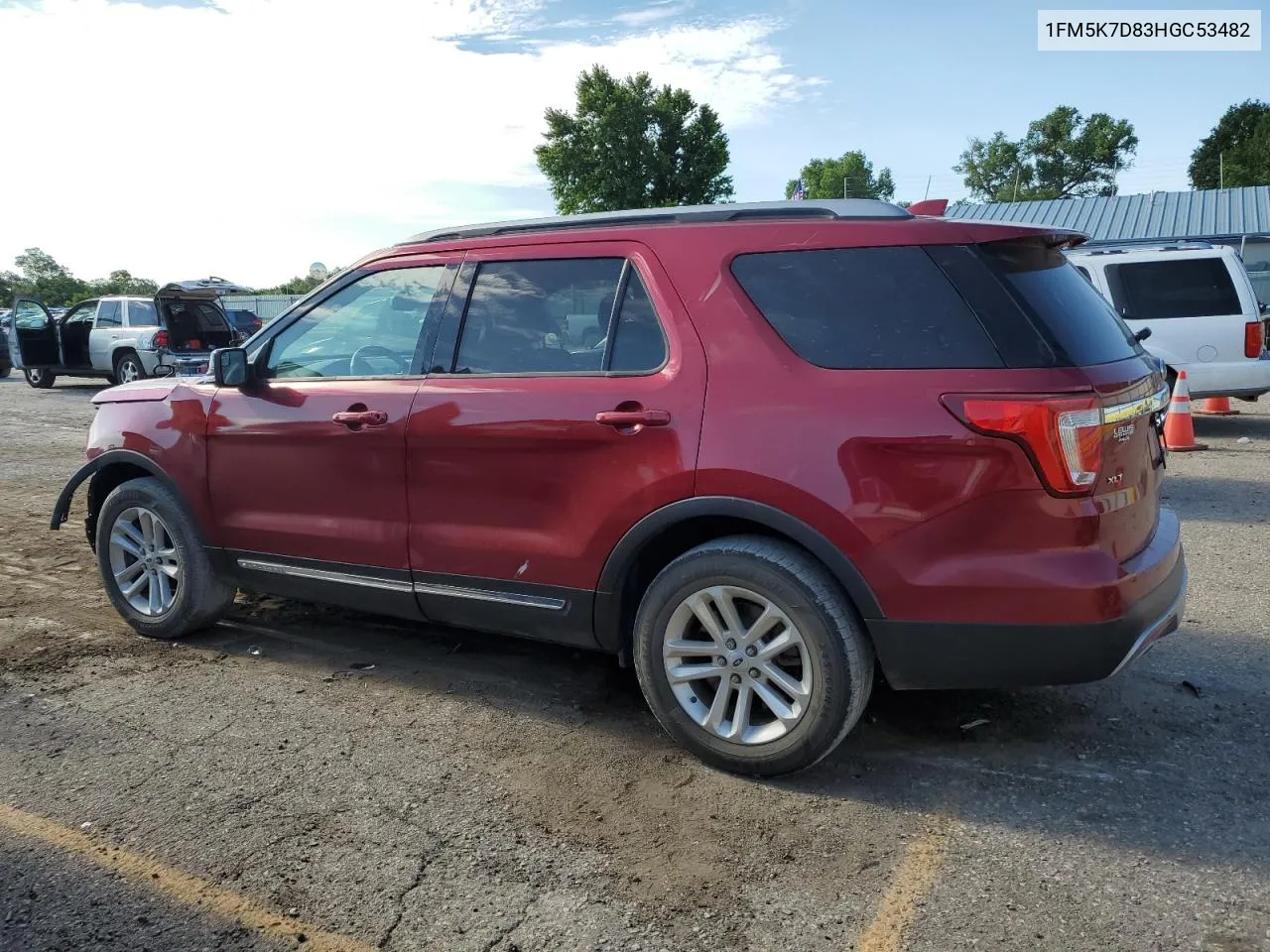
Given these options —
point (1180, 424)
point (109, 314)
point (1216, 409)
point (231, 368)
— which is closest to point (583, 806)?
point (231, 368)

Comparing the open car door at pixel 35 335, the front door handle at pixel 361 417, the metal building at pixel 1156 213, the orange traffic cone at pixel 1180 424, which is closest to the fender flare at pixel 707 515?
the front door handle at pixel 361 417

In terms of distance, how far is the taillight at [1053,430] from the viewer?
2729mm

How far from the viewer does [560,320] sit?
142 inches

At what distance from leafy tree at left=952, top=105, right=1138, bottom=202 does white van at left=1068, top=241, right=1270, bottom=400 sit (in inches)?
3236

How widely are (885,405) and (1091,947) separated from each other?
1485 mm

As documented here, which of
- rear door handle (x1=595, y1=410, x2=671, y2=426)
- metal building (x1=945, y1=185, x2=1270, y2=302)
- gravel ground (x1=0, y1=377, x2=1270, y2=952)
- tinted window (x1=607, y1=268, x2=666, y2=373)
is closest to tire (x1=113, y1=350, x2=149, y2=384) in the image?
gravel ground (x1=0, y1=377, x2=1270, y2=952)

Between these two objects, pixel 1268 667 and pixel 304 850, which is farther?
pixel 1268 667

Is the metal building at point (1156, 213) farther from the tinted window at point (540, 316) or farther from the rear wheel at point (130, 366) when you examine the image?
the tinted window at point (540, 316)

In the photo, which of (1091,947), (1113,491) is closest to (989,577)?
(1113,491)

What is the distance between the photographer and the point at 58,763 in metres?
3.35

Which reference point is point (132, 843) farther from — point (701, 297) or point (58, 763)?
point (701, 297)

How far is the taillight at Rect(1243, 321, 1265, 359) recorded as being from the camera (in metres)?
10.2

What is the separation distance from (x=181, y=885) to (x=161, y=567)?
2.30m

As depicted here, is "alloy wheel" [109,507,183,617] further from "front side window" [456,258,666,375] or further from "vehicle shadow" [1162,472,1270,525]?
"vehicle shadow" [1162,472,1270,525]
